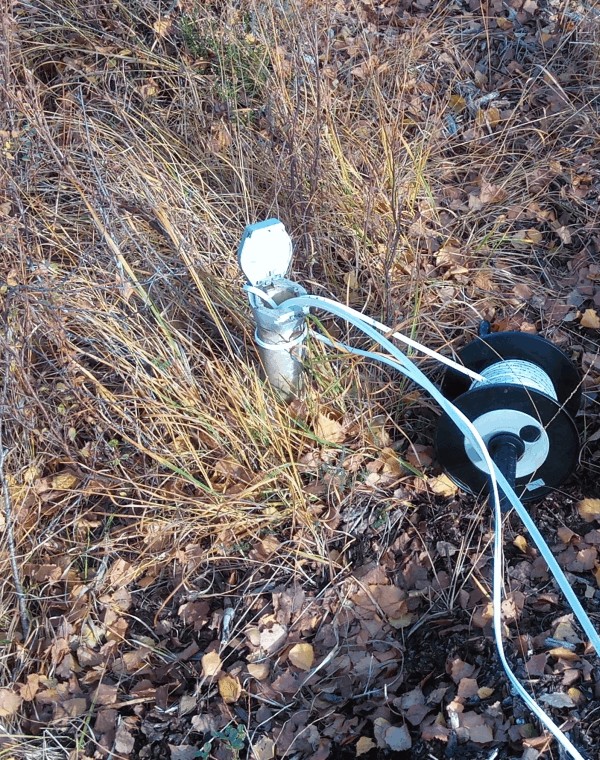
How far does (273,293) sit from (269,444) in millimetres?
649

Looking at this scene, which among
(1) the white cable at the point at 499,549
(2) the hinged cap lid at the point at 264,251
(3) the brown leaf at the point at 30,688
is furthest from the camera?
(3) the brown leaf at the point at 30,688

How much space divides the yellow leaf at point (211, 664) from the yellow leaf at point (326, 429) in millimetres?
787

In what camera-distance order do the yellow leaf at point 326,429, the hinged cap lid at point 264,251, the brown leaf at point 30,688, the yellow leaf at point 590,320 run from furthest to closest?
the yellow leaf at point 590,320, the yellow leaf at point 326,429, the brown leaf at point 30,688, the hinged cap lid at point 264,251

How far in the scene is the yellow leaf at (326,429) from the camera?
2500 mm

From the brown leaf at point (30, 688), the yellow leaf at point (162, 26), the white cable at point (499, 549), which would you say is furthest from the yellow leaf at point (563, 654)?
the yellow leaf at point (162, 26)

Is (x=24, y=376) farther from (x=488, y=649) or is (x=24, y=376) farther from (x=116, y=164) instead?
(x=488, y=649)

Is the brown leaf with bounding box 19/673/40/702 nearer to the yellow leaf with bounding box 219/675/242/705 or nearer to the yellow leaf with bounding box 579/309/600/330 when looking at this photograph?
the yellow leaf with bounding box 219/675/242/705

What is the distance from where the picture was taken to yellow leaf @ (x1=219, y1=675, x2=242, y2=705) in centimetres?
212

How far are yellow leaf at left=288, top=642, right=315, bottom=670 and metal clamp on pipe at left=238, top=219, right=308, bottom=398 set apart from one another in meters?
0.86

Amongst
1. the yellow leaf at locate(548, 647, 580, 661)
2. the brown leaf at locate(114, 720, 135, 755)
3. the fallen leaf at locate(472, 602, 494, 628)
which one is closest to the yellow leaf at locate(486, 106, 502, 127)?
the fallen leaf at locate(472, 602, 494, 628)

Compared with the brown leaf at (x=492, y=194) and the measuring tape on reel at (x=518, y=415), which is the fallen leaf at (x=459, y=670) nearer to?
the measuring tape on reel at (x=518, y=415)

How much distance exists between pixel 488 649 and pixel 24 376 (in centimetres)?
169

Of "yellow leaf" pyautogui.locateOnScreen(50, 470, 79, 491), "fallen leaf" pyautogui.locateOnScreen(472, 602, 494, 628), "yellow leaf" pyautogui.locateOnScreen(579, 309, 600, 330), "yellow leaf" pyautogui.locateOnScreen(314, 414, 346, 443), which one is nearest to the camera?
"fallen leaf" pyautogui.locateOnScreen(472, 602, 494, 628)

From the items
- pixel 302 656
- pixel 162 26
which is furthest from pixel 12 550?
pixel 162 26
